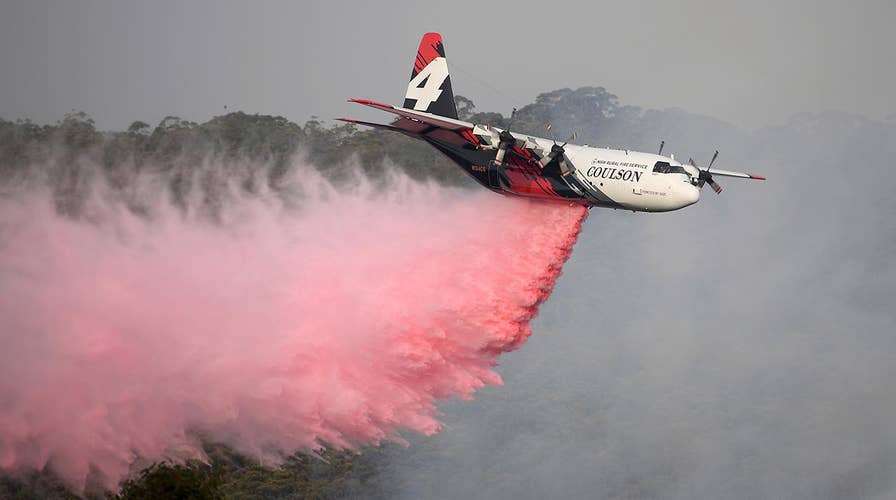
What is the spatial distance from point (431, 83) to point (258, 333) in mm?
9785

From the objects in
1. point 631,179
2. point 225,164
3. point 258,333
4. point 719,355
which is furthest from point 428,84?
point 719,355

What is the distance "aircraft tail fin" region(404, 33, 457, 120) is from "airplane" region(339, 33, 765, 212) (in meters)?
1.41

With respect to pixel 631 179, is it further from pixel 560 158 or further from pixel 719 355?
pixel 719 355

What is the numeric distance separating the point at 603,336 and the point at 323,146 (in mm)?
17575

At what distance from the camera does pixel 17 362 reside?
1597 inches

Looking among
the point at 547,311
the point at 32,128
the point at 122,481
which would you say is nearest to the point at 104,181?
the point at 32,128

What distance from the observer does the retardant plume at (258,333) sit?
4041cm

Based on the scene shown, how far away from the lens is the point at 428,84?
153 ft

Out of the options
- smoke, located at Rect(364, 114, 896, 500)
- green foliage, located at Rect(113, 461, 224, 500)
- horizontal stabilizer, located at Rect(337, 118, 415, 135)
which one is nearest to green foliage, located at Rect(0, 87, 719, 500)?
green foliage, located at Rect(113, 461, 224, 500)

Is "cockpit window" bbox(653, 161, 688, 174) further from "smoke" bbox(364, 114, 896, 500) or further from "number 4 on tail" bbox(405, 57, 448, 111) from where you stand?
"smoke" bbox(364, 114, 896, 500)

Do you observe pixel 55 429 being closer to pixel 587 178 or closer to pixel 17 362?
pixel 17 362

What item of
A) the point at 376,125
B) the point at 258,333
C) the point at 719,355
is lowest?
the point at 719,355

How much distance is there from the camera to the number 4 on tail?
46562 mm

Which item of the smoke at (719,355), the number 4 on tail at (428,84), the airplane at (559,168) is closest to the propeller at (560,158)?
the airplane at (559,168)
